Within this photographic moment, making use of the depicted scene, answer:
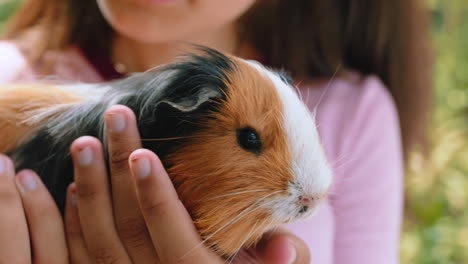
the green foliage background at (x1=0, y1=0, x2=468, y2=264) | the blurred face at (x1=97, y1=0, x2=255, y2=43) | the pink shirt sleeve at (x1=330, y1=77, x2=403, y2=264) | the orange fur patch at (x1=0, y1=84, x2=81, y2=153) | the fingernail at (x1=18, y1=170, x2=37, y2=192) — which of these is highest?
the blurred face at (x1=97, y1=0, x2=255, y2=43)

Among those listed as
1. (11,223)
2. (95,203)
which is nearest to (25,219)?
(11,223)

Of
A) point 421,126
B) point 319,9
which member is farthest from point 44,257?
point 421,126

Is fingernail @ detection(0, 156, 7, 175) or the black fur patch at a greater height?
the black fur patch

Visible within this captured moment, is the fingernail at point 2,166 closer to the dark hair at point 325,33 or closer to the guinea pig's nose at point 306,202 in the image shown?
the guinea pig's nose at point 306,202

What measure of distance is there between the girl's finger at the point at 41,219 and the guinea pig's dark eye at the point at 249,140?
30 cm

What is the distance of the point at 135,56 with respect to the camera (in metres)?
1.16

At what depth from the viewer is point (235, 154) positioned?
0.53 meters

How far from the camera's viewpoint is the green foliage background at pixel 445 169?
2186 millimetres

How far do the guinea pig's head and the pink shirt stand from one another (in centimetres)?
52

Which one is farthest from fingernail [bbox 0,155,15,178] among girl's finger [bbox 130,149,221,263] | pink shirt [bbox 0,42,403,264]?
pink shirt [bbox 0,42,403,264]

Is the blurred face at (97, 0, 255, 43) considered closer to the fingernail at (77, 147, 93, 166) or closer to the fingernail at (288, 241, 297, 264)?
the fingernail at (77, 147, 93, 166)

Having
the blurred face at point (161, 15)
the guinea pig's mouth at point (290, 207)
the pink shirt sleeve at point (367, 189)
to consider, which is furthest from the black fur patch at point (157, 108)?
the pink shirt sleeve at point (367, 189)

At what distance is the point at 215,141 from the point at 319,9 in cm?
88

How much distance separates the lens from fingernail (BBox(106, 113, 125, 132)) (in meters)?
0.53
